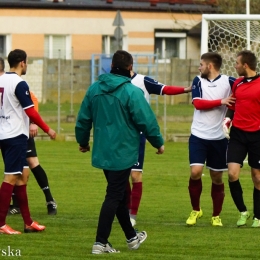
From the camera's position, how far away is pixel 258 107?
11633 millimetres

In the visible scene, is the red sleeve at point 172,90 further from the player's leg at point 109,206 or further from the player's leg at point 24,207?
the player's leg at point 109,206

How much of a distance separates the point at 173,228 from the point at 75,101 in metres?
26.6

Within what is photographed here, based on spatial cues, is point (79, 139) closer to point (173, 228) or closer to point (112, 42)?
point (173, 228)

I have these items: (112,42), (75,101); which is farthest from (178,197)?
(112,42)

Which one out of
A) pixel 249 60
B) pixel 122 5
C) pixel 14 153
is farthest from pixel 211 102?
pixel 122 5

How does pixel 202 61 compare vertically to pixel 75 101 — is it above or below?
above

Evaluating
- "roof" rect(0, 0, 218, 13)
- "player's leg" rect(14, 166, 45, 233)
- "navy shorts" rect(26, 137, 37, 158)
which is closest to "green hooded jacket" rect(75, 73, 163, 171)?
"player's leg" rect(14, 166, 45, 233)

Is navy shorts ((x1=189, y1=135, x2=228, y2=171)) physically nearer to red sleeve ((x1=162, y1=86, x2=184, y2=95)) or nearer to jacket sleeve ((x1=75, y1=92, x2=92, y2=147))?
red sleeve ((x1=162, y1=86, x2=184, y2=95))

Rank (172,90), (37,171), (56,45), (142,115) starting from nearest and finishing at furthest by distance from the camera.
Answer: (142,115) < (172,90) < (37,171) < (56,45)

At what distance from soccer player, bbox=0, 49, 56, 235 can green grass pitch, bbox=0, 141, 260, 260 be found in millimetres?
511

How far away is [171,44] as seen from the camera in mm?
47688

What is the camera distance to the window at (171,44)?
1850 inches

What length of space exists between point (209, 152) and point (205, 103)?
2.13ft

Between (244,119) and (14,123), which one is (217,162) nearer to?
(244,119)
